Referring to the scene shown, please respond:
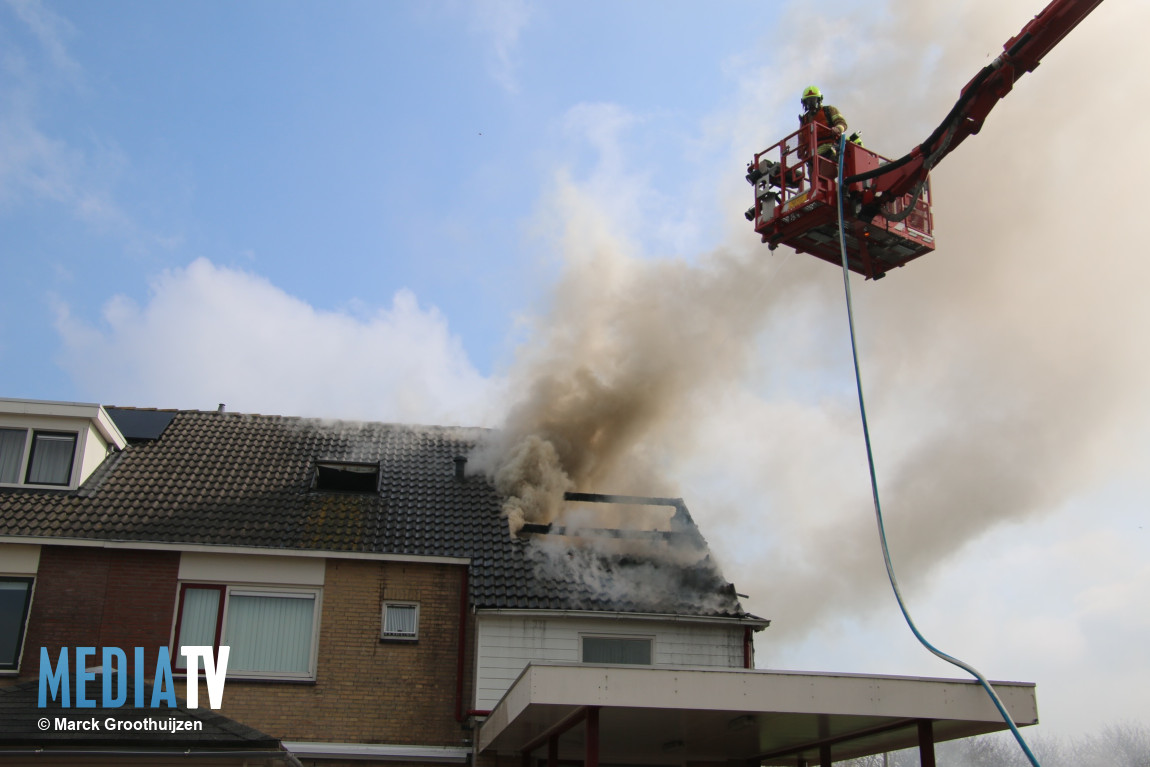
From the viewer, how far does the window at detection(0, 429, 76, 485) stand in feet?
55.7

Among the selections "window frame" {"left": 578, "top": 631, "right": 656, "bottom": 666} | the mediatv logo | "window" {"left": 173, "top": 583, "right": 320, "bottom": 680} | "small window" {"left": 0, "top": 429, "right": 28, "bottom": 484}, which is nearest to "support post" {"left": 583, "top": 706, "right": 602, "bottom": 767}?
"window frame" {"left": 578, "top": 631, "right": 656, "bottom": 666}

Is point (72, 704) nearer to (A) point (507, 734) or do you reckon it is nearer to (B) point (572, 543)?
(A) point (507, 734)

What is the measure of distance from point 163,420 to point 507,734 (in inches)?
402

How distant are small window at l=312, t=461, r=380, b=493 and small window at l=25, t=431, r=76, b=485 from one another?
4015 mm

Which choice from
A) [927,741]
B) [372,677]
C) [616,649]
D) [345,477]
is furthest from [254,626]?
[927,741]

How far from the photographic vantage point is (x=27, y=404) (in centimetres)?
1702

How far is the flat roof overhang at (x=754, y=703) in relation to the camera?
10422 mm

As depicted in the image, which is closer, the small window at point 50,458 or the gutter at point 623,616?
the gutter at point 623,616

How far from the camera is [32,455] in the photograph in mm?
17156

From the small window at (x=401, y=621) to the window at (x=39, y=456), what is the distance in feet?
19.1

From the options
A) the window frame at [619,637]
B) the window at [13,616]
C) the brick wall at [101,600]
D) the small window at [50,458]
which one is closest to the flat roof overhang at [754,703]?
the window frame at [619,637]

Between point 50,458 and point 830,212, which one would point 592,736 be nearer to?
point 830,212

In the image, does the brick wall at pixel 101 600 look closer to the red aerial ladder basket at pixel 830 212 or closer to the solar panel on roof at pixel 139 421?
the solar panel on roof at pixel 139 421

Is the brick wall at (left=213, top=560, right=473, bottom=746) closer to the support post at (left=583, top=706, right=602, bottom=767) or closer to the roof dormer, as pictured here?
the roof dormer
